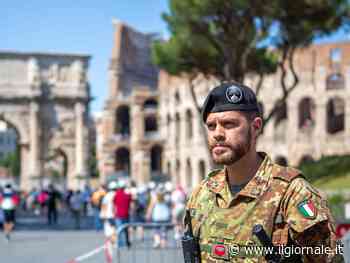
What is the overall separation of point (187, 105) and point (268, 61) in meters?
22.2

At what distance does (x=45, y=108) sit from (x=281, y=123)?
13.6m

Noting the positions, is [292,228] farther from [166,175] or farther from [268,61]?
[166,175]

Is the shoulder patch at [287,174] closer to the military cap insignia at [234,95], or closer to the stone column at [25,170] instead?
the military cap insignia at [234,95]

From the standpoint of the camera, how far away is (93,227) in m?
19.0

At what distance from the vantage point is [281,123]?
39.5 m

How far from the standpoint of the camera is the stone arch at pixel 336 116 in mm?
38906

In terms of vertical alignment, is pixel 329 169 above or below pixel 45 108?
below

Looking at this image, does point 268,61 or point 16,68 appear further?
point 16,68

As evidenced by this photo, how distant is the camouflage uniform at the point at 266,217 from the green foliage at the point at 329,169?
19.0 metres

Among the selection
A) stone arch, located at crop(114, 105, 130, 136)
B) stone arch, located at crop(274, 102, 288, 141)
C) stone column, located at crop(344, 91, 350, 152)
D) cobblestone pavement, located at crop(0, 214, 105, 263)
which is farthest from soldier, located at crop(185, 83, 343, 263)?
stone arch, located at crop(114, 105, 130, 136)

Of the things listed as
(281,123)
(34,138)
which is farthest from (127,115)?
(34,138)

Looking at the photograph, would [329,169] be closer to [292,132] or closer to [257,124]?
[292,132]

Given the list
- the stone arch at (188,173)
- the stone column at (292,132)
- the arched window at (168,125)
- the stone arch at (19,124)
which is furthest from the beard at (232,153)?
the arched window at (168,125)

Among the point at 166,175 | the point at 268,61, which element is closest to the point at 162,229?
the point at 268,61
